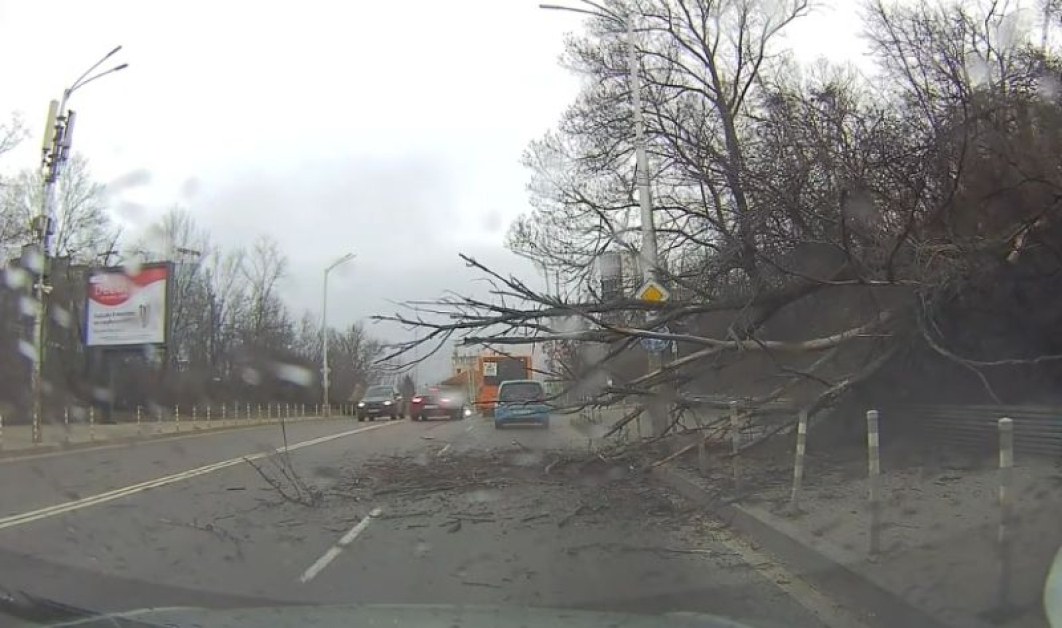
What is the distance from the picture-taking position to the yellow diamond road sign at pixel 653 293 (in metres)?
14.7

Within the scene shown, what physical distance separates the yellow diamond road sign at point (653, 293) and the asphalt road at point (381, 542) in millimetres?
2969

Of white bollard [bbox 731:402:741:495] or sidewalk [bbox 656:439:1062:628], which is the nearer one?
sidewalk [bbox 656:439:1062:628]

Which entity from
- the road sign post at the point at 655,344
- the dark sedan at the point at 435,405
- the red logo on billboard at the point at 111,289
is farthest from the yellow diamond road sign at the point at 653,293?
the red logo on billboard at the point at 111,289

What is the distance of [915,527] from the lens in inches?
298

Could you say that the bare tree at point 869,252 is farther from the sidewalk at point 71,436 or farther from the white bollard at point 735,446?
the sidewalk at point 71,436

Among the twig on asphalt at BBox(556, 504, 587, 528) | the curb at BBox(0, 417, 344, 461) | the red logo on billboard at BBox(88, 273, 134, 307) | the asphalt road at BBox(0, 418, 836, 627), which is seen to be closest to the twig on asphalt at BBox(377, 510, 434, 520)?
the asphalt road at BBox(0, 418, 836, 627)

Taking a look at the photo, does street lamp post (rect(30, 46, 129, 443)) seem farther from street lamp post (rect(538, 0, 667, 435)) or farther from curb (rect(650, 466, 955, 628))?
curb (rect(650, 466, 955, 628))

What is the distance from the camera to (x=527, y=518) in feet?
32.3

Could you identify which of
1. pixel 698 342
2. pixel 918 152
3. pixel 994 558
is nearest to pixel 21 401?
pixel 698 342

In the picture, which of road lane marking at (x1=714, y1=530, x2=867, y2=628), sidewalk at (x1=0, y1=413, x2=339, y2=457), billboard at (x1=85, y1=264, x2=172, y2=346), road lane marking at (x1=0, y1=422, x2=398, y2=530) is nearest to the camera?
road lane marking at (x1=714, y1=530, x2=867, y2=628)

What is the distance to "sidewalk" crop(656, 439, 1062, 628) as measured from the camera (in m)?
5.53

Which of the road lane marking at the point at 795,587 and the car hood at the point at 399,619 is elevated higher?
the car hood at the point at 399,619

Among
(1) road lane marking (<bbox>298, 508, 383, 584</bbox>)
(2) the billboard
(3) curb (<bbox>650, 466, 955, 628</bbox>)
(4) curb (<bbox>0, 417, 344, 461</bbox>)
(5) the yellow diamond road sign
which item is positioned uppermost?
(2) the billboard

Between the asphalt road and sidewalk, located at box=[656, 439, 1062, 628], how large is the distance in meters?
0.49
